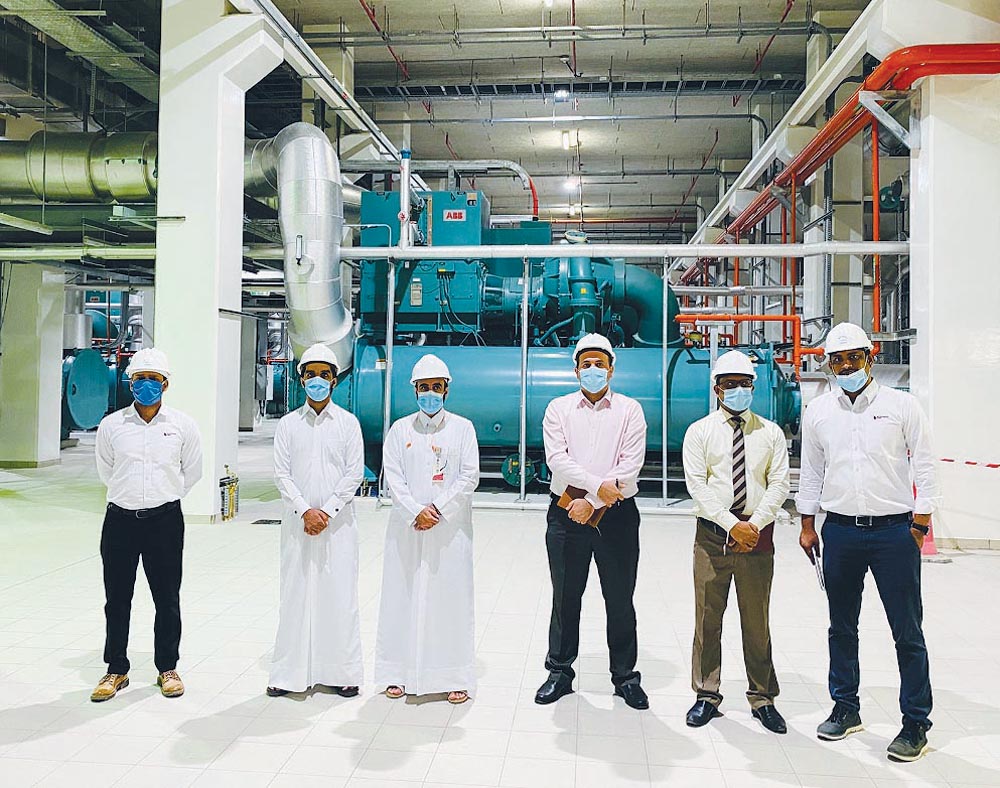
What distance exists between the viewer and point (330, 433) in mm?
3537

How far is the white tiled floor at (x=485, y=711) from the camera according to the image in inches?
111

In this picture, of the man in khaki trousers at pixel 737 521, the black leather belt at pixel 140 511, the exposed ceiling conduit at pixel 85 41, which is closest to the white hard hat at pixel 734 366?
the man in khaki trousers at pixel 737 521

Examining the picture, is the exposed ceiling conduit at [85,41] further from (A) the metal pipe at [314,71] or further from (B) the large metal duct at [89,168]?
(A) the metal pipe at [314,71]

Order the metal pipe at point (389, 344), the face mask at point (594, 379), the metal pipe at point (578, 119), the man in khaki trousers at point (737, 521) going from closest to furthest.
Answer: the man in khaki trousers at point (737, 521), the face mask at point (594, 379), the metal pipe at point (389, 344), the metal pipe at point (578, 119)

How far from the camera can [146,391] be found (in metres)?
3.46

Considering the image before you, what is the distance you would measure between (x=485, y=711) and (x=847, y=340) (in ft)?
6.81

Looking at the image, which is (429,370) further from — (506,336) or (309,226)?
(506,336)

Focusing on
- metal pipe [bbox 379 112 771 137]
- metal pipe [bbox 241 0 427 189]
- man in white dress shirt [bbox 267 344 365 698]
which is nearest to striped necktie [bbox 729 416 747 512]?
man in white dress shirt [bbox 267 344 365 698]

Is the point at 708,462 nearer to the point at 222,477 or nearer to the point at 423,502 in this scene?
the point at 423,502

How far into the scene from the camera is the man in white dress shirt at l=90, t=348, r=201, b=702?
342 cm

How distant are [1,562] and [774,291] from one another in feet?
27.8

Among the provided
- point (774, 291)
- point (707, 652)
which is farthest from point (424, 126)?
point (707, 652)

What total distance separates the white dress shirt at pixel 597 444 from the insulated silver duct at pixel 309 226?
481 centimetres

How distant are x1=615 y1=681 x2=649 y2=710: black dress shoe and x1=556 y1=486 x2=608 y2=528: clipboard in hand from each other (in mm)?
700
